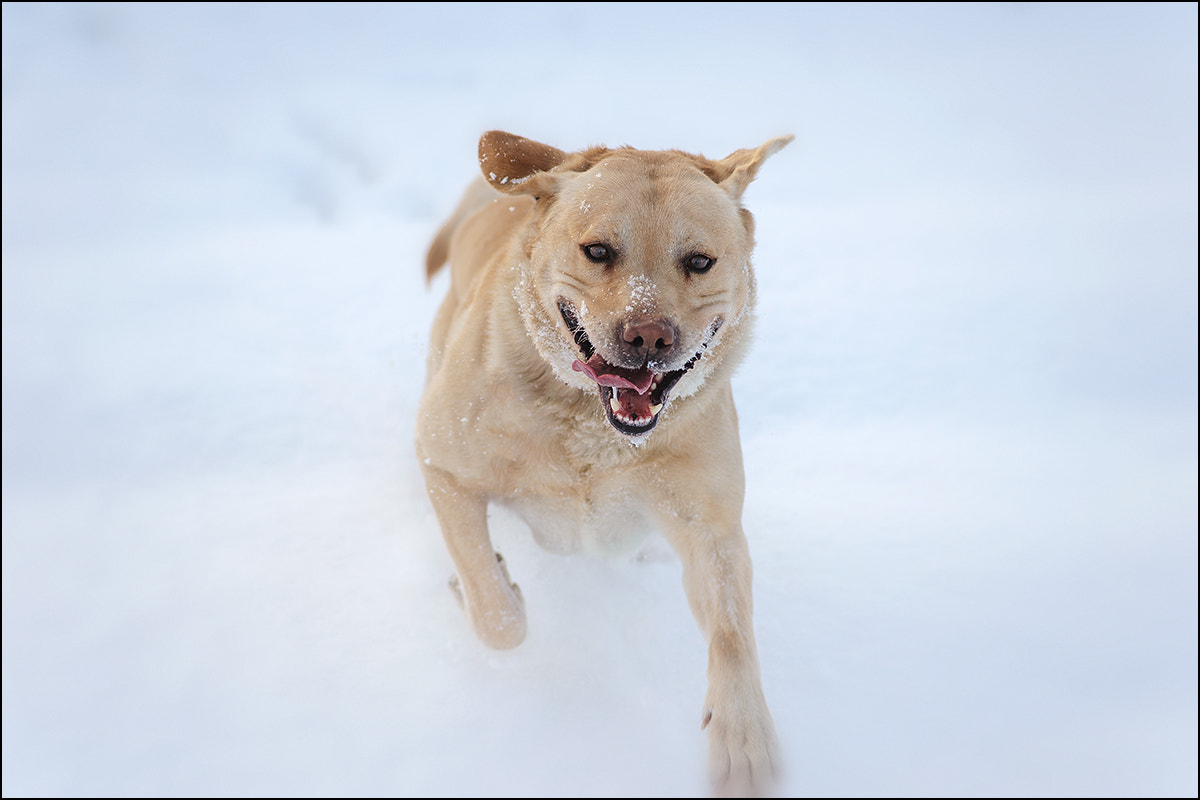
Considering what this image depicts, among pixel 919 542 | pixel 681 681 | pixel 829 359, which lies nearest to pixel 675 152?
pixel 681 681

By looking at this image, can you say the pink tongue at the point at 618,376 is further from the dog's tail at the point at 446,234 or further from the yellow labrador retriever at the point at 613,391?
the dog's tail at the point at 446,234

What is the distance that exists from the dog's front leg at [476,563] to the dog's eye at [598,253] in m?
0.98

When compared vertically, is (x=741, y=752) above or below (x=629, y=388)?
below

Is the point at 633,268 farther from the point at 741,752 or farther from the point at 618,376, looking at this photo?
the point at 741,752

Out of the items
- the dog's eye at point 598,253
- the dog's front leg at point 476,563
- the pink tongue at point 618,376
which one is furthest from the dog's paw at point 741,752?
the dog's eye at point 598,253

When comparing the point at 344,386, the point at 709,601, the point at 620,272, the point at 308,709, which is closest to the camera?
the point at 620,272

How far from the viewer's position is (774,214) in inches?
258

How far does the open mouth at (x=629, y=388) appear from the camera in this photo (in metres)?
2.20

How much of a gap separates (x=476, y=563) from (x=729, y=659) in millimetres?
911

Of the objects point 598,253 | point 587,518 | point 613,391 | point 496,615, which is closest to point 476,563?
point 496,615

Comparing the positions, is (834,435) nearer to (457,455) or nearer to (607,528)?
(607,528)

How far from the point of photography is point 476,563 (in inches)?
110

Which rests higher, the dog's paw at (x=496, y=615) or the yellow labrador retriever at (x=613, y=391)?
the yellow labrador retriever at (x=613, y=391)

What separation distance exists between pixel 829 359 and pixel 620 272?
3.06m
